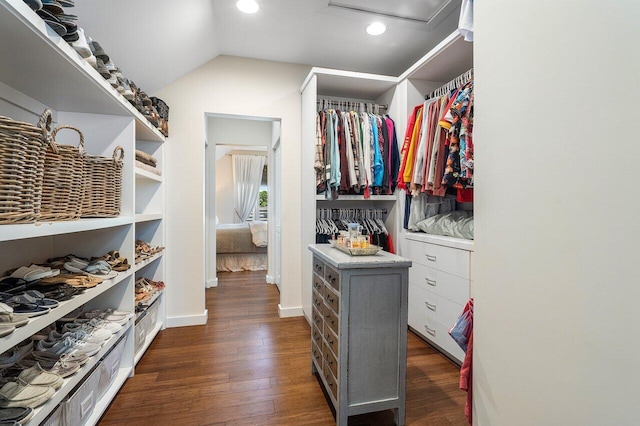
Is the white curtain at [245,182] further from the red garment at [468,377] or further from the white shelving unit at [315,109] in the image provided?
the red garment at [468,377]

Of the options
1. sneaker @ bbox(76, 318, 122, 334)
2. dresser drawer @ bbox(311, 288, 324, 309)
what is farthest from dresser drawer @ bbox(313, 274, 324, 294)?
sneaker @ bbox(76, 318, 122, 334)

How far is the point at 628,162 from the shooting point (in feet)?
1.87

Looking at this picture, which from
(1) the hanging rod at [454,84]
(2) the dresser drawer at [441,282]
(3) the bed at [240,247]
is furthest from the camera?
(3) the bed at [240,247]

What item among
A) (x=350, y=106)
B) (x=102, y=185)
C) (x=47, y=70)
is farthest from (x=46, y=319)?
(x=350, y=106)

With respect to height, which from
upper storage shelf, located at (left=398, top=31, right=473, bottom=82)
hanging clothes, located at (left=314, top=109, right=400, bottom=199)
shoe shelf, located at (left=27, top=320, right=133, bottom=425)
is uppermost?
upper storage shelf, located at (left=398, top=31, right=473, bottom=82)

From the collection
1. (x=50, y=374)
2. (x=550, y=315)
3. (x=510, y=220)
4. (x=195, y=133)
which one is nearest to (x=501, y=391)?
(x=550, y=315)

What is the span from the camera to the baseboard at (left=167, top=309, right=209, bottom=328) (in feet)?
8.93

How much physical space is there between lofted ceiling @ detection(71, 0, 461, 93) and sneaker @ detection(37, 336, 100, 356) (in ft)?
5.27

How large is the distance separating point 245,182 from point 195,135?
494 cm

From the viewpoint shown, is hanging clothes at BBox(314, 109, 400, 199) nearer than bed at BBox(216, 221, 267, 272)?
Yes

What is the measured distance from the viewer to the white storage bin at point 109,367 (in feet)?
5.08

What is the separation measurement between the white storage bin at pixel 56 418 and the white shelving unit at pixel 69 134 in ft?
0.10

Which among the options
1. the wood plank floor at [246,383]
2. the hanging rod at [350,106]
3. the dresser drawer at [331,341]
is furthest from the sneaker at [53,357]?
the hanging rod at [350,106]

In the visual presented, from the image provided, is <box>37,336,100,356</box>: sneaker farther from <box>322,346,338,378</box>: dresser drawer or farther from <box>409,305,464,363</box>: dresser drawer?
<box>409,305,464,363</box>: dresser drawer
